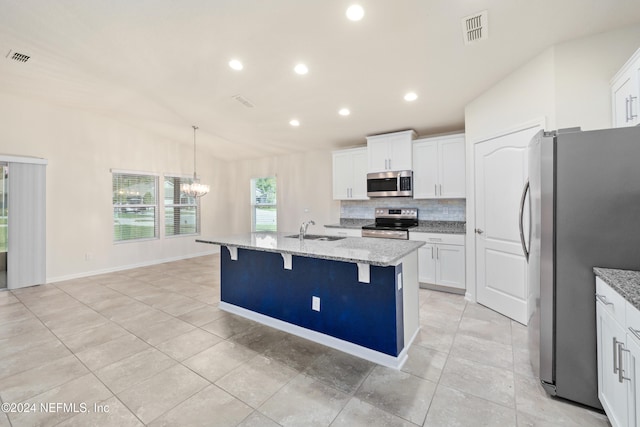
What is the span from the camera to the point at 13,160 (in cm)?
424

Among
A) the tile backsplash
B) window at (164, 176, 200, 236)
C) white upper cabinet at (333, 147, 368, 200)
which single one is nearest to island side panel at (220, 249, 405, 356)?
white upper cabinet at (333, 147, 368, 200)

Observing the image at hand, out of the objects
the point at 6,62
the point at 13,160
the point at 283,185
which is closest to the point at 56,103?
the point at 13,160

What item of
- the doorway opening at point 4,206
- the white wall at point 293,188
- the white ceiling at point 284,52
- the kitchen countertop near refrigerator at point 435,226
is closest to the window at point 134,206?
the doorway opening at point 4,206

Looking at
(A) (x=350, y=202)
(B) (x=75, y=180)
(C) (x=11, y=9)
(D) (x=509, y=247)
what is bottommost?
A: (D) (x=509, y=247)

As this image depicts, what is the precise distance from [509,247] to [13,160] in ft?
22.9

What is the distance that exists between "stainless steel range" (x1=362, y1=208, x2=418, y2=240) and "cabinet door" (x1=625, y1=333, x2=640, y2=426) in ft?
9.77

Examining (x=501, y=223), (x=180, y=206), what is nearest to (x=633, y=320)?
(x=501, y=223)

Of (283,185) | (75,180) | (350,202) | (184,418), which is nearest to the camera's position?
(184,418)

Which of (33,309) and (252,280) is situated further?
(33,309)

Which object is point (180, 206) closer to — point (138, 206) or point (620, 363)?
point (138, 206)

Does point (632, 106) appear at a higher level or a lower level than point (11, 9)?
lower

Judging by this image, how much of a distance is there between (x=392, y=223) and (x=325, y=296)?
280 centimetres

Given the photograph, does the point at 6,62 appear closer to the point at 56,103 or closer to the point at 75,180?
the point at 56,103

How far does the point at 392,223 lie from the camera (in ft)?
16.3
